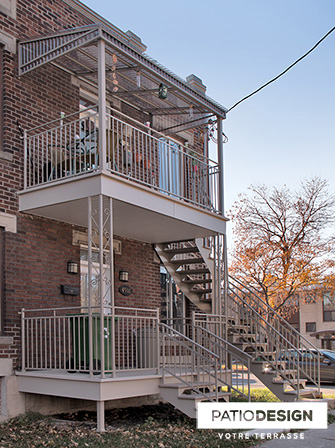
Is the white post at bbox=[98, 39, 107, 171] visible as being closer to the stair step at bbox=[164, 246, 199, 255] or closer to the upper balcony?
the upper balcony

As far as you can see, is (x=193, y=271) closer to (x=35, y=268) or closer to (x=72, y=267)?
(x=72, y=267)

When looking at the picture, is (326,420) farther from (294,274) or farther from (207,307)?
(294,274)

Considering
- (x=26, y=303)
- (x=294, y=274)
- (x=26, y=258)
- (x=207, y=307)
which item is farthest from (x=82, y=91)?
(x=294, y=274)

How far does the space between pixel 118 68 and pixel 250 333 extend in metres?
6.01

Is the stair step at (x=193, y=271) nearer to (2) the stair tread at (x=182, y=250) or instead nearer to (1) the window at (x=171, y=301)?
(2) the stair tread at (x=182, y=250)

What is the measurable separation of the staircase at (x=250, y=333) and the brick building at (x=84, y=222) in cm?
10

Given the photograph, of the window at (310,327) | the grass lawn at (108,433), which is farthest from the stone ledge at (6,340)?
the window at (310,327)

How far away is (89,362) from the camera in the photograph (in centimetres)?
838

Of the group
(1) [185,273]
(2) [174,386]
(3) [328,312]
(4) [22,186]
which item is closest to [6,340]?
(4) [22,186]

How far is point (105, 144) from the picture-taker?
8914 mm

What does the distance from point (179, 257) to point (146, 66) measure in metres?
5.39

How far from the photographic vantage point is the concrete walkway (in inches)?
300

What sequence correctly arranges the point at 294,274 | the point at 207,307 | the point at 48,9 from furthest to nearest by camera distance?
the point at 294,274
the point at 207,307
the point at 48,9

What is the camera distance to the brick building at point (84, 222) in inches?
347
